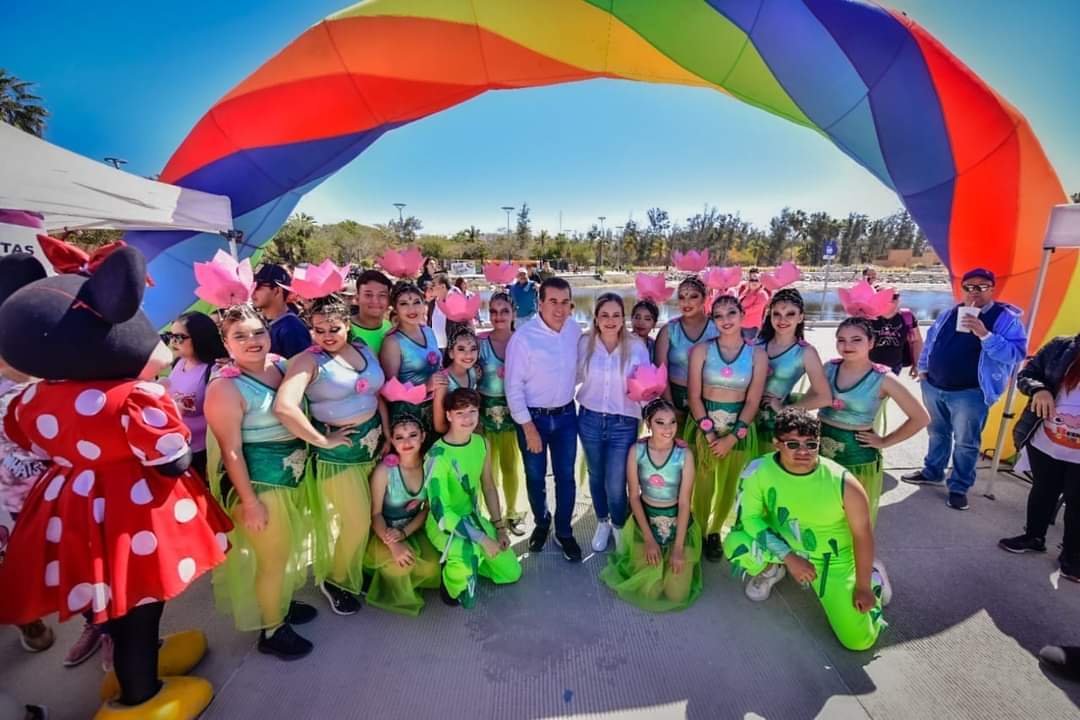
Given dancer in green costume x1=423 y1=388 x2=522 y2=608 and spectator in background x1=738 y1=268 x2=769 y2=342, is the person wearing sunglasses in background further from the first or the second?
spectator in background x1=738 y1=268 x2=769 y2=342

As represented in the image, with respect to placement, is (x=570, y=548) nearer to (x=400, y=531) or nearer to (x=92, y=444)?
(x=400, y=531)

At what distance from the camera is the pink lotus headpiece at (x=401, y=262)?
3.10m

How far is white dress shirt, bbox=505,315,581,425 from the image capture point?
98.9 inches

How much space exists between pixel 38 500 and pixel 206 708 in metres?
0.99

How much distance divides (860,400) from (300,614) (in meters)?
3.02

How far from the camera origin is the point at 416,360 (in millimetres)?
2492

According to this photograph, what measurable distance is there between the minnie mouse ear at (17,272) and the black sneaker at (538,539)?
2.46 meters

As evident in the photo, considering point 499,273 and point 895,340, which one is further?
point 895,340

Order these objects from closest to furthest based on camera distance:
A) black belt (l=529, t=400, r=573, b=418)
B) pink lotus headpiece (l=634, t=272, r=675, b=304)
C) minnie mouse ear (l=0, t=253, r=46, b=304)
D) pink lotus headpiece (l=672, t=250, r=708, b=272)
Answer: minnie mouse ear (l=0, t=253, r=46, b=304) → black belt (l=529, t=400, r=573, b=418) → pink lotus headpiece (l=634, t=272, r=675, b=304) → pink lotus headpiece (l=672, t=250, r=708, b=272)

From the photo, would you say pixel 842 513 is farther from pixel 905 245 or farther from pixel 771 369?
pixel 905 245

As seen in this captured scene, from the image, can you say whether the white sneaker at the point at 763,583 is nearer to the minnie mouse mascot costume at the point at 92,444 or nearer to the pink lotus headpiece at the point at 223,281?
the minnie mouse mascot costume at the point at 92,444

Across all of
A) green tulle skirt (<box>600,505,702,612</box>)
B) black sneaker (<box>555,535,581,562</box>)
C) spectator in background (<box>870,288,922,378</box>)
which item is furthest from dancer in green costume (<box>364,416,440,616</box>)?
spectator in background (<box>870,288,922,378</box>)

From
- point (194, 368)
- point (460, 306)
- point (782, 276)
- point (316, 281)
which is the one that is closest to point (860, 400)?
point (782, 276)

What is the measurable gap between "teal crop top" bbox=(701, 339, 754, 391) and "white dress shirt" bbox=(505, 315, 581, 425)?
737 mm
